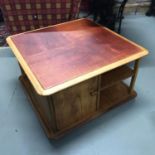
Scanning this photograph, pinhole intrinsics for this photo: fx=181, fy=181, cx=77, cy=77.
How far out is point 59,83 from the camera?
94 centimetres

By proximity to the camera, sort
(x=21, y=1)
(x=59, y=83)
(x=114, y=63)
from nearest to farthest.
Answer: (x=59, y=83)
(x=114, y=63)
(x=21, y=1)

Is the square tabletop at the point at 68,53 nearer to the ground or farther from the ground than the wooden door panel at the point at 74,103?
farther from the ground

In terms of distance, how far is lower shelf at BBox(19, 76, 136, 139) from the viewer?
1.18m

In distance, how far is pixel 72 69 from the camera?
3.35 ft

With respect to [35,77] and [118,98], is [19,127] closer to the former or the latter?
[35,77]

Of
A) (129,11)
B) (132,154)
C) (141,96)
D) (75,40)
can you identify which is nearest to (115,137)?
(132,154)

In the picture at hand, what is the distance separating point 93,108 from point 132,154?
374 millimetres

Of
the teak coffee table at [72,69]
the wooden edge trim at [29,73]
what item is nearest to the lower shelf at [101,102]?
the teak coffee table at [72,69]

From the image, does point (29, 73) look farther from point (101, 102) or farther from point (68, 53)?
point (101, 102)

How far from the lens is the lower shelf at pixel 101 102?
1177 mm

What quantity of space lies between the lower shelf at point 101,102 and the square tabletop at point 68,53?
1.26 feet

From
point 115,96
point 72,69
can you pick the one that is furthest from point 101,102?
point 72,69

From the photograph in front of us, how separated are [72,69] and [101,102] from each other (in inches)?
18.1

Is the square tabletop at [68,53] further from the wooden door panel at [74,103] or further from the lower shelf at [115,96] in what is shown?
the lower shelf at [115,96]
